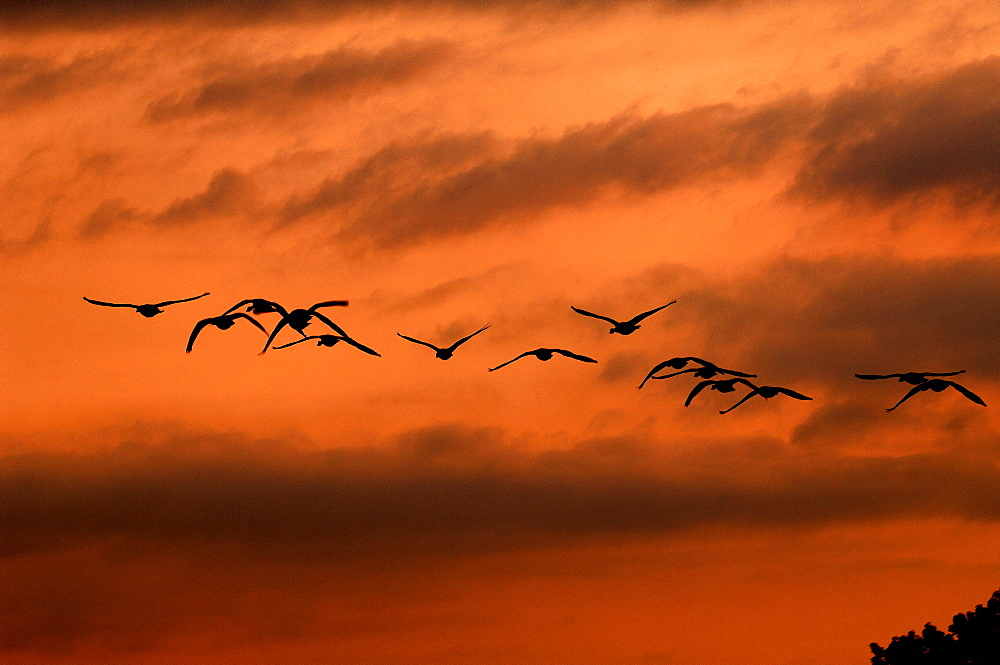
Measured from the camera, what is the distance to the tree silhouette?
7831 cm

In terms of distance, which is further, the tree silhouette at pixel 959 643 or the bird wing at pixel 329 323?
the tree silhouette at pixel 959 643

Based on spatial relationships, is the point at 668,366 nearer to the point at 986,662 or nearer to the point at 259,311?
the point at 259,311

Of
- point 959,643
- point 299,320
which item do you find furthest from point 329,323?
point 959,643

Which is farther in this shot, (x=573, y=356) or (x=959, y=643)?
(x=959, y=643)

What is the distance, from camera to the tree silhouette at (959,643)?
7831 centimetres

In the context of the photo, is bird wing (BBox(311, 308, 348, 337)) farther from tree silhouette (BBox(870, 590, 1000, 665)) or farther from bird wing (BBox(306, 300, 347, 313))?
tree silhouette (BBox(870, 590, 1000, 665))

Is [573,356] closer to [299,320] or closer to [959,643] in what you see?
[299,320]

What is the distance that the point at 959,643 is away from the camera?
78688 mm

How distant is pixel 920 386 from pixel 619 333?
11.5m

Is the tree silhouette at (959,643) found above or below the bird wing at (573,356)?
below

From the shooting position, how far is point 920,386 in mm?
55438

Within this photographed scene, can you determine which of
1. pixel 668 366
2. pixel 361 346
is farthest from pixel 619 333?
pixel 361 346

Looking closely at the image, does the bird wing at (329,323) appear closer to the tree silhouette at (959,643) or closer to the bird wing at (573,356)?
the bird wing at (573,356)

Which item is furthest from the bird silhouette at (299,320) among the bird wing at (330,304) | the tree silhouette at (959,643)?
the tree silhouette at (959,643)
